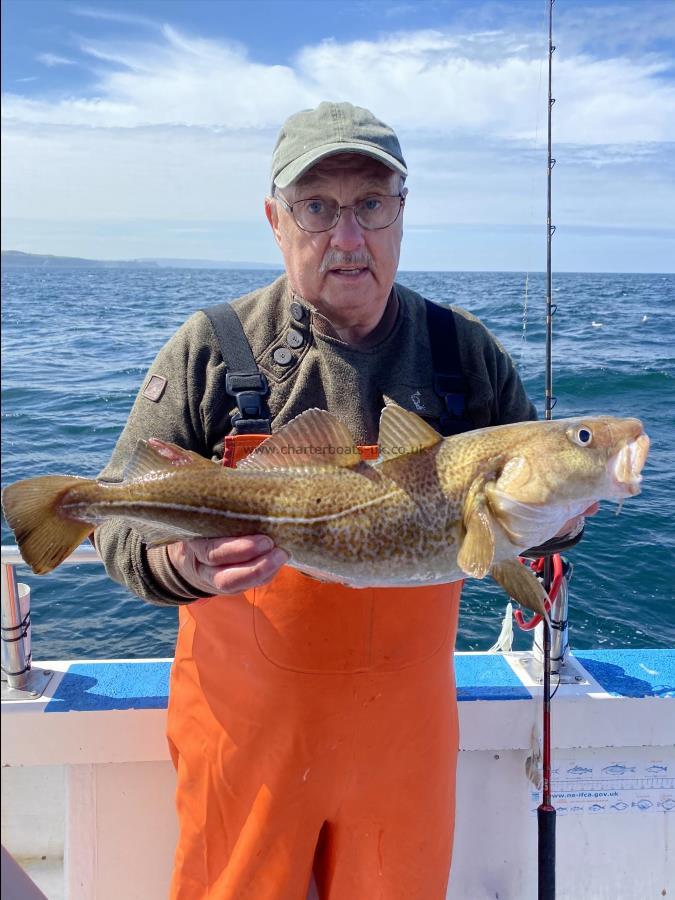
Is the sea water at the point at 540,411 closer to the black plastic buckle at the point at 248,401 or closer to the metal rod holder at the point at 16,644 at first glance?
the metal rod holder at the point at 16,644

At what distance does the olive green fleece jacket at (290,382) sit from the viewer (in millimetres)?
2855

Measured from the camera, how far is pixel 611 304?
83.0ft

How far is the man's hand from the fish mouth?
111 centimetres

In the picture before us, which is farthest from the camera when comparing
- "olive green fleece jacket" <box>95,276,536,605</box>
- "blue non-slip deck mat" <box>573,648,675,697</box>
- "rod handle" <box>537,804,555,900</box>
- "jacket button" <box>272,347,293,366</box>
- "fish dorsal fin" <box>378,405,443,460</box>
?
"blue non-slip deck mat" <box>573,648,675,697</box>

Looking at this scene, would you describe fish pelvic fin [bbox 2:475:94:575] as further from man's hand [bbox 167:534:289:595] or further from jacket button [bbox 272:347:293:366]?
jacket button [bbox 272:347:293:366]

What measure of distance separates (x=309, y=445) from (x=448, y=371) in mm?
790

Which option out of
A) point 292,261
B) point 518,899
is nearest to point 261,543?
point 292,261

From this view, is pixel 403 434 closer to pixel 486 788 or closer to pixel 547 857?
pixel 547 857

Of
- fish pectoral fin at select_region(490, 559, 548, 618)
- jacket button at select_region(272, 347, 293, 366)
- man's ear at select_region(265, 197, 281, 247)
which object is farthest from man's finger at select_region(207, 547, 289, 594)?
man's ear at select_region(265, 197, 281, 247)

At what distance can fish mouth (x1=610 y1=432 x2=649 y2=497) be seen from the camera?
241 centimetres

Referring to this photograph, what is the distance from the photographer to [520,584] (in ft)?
8.12

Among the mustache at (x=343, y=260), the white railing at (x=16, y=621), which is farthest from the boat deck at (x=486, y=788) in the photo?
the mustache at (x=343, y=260)

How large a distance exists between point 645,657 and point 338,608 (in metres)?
2.53

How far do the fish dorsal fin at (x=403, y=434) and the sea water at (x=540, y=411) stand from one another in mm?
1331
